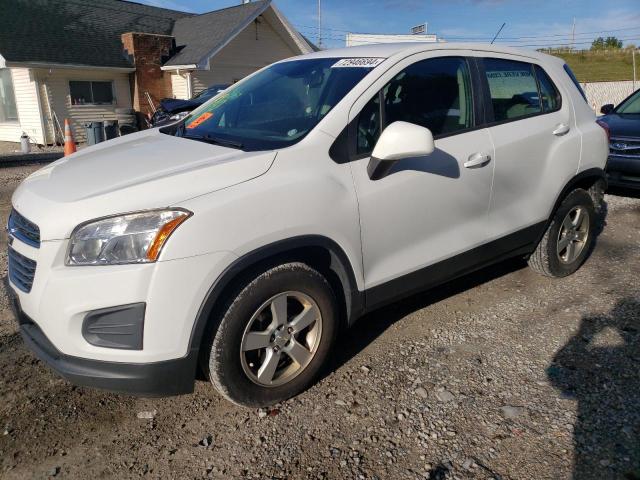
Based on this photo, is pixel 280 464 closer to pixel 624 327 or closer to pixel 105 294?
pixel 105 294

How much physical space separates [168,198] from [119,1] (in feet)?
75.1

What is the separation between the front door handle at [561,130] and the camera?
3968 millimetres

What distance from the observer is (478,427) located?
105 inches

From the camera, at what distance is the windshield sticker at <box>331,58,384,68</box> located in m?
3.09

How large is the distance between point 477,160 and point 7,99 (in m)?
19.0

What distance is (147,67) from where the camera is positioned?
18453mm

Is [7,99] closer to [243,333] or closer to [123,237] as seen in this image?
[123,237]

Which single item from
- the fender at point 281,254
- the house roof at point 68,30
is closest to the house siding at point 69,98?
the house roof at point 68,30

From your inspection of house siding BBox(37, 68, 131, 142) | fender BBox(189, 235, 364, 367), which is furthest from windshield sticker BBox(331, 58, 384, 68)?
house siding BBox(37, 68, 131, 142)

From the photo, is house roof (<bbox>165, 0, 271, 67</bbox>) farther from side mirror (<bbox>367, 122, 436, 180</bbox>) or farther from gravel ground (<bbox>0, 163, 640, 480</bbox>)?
side mirror (<bbox>367, 122, 436, 180</bbox>)

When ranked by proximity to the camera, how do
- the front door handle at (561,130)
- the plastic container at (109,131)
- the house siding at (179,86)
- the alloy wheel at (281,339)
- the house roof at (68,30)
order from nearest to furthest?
the alloy wheel at (281,339) → the front door handle at (561,130) → the plastic container at (109,131) → the house roof at (68,30) → the house siding at (179,86)

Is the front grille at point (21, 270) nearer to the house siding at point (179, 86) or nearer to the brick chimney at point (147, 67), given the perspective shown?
the brick chimney at point (147, 67)

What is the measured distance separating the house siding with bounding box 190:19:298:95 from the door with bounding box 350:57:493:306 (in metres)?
16.6

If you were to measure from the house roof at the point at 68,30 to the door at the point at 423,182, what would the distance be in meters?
15.8
